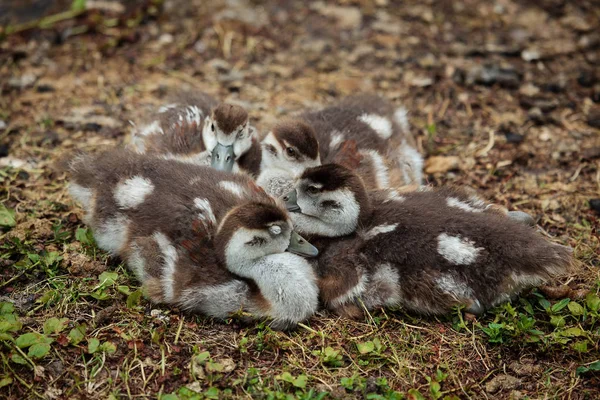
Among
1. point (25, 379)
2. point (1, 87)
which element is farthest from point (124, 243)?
point (1, 87)

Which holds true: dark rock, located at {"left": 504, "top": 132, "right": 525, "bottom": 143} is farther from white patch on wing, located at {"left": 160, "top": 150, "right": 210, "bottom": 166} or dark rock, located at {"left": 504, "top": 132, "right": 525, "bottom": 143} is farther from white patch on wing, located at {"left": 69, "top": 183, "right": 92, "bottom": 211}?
white patch on wing, located at {"left": 69, "top": 183, "right": 92, "bottom": 211}

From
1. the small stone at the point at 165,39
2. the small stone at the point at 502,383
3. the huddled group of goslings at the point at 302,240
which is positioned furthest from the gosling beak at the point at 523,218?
the small stone at the point at 165,39

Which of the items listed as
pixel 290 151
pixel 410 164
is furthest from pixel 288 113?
pixel 290 151

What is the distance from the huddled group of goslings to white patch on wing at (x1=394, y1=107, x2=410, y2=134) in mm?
974

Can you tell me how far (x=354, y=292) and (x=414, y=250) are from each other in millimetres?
413

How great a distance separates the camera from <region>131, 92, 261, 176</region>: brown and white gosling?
4.24 metres

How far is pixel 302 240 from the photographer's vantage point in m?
3.72

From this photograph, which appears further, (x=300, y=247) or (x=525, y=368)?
(x=300, y=247)

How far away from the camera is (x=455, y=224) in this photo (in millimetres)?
3617

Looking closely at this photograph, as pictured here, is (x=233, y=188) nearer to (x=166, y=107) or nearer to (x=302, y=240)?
(x=302, y=240)

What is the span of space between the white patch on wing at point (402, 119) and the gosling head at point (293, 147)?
97 centimetres

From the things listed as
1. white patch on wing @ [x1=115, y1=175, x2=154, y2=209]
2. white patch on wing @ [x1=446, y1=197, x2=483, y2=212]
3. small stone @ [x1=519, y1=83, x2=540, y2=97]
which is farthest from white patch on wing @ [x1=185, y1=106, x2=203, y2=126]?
small stone @ [x1=519, y1=83, x2=540, y2=97]

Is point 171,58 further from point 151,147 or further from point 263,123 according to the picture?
point 151,147

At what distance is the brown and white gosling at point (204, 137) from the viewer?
4242 millimetres
